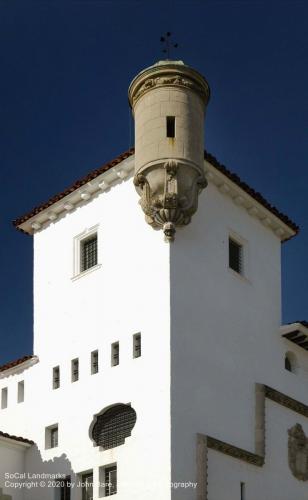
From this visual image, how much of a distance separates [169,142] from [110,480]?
9.34 meters

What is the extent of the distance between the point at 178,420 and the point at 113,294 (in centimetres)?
482

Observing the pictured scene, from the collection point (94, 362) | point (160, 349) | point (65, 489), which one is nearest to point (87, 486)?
point (65, 489)

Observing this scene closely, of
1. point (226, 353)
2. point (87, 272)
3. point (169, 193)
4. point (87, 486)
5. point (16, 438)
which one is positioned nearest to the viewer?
point (87, 486)

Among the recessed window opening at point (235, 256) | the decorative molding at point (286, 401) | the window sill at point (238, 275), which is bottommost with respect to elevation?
the decorative molding at point (286, 401)

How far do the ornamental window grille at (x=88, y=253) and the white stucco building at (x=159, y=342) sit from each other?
0.04 metres

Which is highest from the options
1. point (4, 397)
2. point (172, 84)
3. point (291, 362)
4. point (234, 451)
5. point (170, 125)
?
point (172, 84)

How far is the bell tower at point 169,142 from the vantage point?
105ft

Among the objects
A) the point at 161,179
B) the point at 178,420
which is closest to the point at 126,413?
the point at 178,420

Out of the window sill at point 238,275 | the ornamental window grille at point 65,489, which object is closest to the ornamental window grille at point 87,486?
the ornamental window grille at point 65,489

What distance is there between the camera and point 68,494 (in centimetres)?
3209

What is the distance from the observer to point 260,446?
108 feet

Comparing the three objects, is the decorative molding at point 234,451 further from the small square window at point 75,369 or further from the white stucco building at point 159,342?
the small square window at point 75,369

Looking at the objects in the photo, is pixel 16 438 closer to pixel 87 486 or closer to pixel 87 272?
pixel 87 486

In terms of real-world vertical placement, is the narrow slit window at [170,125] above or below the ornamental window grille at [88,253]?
above
